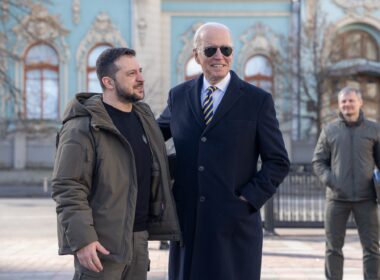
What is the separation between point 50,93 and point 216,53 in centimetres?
2745

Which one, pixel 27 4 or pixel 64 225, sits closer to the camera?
pixel 64 225

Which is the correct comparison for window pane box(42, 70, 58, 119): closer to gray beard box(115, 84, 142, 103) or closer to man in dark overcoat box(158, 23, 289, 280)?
man in dark overcoat box(158, 23, 289, 280)

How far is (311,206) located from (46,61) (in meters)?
21.0

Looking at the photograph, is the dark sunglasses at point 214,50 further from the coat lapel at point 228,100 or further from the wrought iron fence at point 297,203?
the wrought iron fence at point 297,203

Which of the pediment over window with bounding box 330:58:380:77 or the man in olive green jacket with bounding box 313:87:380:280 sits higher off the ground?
the pediment over window with bounding box 330:58:380:77

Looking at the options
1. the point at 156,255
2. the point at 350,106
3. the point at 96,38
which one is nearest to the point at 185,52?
the point at 96,38

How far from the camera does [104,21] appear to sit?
3028 centimetres

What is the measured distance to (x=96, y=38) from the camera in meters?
30.2

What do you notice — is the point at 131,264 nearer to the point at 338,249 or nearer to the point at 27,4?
the point at 338,249

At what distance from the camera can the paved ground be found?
26.0ft

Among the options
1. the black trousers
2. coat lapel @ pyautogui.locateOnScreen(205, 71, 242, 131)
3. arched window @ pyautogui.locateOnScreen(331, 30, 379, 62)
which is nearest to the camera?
coat lapel @ pyautogui.locateOnScreen(205, 71, 242, 131)

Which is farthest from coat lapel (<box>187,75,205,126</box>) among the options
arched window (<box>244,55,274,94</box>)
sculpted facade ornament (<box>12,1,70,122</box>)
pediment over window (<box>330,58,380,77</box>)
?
arched window (<box>244,55,274,94</box>)

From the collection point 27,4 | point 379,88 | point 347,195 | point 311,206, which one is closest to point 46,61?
point 27,4

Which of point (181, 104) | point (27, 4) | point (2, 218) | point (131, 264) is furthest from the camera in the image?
point (27, 4)
